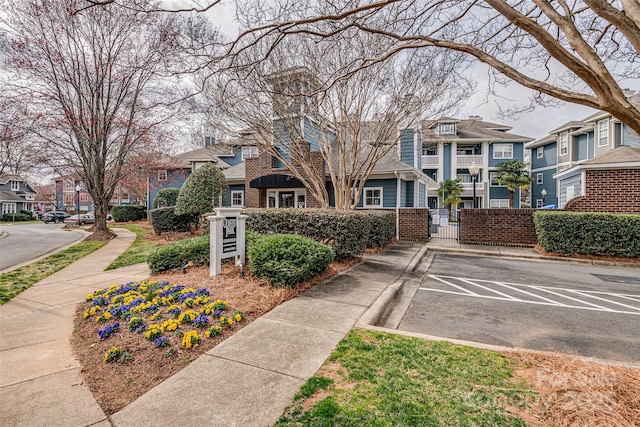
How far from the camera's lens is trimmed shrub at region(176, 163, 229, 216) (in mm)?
13977

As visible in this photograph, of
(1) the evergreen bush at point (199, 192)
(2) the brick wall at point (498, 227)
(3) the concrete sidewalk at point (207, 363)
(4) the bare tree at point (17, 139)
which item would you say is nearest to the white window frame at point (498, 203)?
(2) the brick wall at point (498, 227)

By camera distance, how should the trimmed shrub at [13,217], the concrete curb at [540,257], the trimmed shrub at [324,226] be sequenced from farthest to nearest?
the trimmed shrub at [13,217] → the concrete curb at [540,257] → the trimmed shrub at [324,226]

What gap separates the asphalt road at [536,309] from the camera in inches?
158

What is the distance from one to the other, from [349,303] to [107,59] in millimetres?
15974

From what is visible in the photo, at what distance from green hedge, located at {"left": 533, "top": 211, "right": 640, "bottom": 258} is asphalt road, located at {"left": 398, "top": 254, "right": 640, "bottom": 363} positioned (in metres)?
1.55

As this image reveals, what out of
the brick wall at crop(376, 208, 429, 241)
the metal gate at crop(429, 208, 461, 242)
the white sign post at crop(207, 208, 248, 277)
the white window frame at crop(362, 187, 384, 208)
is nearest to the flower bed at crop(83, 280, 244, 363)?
the white sign post at crop(207, 208, 248, 277)

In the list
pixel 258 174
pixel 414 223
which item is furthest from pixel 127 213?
pixel 414 223

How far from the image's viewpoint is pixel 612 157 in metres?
11.8

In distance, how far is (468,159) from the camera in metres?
31.1

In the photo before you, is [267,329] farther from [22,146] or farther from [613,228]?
[22,146]

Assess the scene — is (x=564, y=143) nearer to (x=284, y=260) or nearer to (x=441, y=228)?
(x=441, y=228)

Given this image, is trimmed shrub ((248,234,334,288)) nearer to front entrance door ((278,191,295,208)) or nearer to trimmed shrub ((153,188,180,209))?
front entrance door ((278,191,295,208))

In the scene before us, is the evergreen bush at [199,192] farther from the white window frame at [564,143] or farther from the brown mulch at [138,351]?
the white window frame at [564,143]

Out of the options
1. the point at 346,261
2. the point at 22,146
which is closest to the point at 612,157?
the point at 346,261
